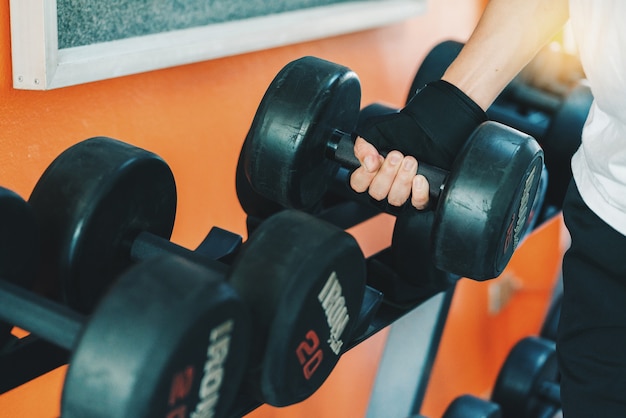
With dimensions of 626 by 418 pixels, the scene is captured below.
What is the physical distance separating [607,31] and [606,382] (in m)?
0.39

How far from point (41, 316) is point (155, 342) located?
14cm

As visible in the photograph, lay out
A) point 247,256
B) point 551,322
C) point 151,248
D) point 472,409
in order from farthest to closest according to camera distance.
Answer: point 551,322 → point 472,409 → point 151,248 → point 247,256

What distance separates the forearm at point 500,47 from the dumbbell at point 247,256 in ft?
1.04

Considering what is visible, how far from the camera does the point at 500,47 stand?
92 centimetres

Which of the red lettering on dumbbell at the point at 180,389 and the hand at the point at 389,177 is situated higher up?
the hand at the point at 389,177

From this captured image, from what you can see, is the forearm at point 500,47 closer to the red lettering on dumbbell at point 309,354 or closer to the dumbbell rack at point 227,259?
the dumbbell rack at point 227,259

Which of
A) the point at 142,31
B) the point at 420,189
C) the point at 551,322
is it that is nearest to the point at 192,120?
the point at 142,31

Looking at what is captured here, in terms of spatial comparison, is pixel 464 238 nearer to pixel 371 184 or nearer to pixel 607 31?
pixel 371 184

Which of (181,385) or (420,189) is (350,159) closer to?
(420,189)

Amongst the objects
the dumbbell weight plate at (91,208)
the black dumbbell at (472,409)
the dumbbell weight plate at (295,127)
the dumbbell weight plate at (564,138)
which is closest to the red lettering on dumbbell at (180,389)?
the dumbbell weight plate at (91,208)

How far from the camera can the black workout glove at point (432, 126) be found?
87 centimetres

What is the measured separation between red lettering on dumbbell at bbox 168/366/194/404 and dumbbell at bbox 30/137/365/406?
3.5 inches

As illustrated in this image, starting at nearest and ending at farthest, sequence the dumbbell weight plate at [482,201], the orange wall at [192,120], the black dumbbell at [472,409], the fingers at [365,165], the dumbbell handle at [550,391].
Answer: the dumbbell weight plate at [482,201], the fingers at [365,165], the orange wall at [192,120], the black dumbbell at [472,409], the dumbbell handle at [550,391]

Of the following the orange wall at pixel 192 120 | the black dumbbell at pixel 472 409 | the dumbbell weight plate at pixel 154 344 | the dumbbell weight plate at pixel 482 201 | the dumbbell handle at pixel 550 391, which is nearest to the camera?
the dumbbell weight plate at pixel 154 344
